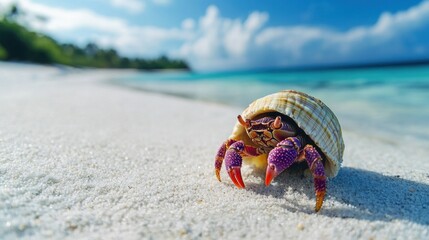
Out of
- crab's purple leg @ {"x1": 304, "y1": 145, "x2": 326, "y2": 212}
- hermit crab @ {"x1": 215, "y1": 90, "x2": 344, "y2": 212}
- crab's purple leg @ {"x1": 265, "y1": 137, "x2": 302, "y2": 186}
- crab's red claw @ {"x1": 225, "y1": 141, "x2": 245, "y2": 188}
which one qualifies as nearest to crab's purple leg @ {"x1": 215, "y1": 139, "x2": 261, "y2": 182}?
hermit crab @ {"x1": 215, "y1": 90, "x2": 344, "y2": 212}

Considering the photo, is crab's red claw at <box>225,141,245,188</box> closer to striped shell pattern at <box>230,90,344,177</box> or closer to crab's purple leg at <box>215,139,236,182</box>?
crab's purple leg at <box>215,139,236,182</box>

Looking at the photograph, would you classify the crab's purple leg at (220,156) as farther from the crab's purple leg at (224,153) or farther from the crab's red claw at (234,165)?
the crab's red claw at (234,165)

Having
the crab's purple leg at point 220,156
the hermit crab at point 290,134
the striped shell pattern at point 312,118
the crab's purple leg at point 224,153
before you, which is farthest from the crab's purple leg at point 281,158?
the crab's purple leg at point 220,156


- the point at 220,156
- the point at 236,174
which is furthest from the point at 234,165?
the point at 220,156

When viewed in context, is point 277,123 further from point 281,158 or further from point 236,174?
point 236,174

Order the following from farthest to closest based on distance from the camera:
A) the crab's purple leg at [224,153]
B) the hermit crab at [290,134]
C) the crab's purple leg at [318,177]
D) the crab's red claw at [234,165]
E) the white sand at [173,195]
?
the crab's purple leg at [224,153], the crab's red claw at [234,165], the hermit crab at [290,134], the crab's purple leg at [318,177], the white sand at [173,195]

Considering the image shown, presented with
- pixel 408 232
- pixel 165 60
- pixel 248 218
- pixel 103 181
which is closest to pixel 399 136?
pixel 408 232

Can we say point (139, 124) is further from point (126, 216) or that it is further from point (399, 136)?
point (399, 136)

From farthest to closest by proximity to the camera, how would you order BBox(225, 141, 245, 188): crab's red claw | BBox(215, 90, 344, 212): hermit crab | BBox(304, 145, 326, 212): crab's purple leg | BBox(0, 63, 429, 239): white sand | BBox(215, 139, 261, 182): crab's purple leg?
BBox(215, 139, 261, 182): crab's purple leg, BBox(225, 141, 245, 188): crab's red claw, BBox(215, 90, 344, 212): hermit crab, BBox(304, 145, 326, 212): crab's purple leg, BBox(0, 63, 429, 239): white sand
